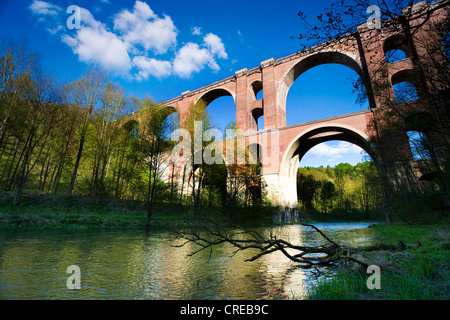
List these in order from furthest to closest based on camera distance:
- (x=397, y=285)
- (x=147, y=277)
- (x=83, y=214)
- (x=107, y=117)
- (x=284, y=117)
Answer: (x=284, y=117) → (x=107, y=117) → (x=83, y=214) → (x=147, y=277) → (x=397, y=285)

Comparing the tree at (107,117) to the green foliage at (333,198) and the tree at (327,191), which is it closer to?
the green foliage at (333,198)

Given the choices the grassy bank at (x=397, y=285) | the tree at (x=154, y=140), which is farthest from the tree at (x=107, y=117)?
the grassy bank at (x=397, y=285)

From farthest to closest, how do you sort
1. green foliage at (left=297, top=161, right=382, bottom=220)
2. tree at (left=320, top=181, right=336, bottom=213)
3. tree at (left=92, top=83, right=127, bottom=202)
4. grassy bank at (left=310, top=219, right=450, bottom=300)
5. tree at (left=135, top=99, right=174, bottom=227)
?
tree at (left=320, top=181, right=336, bottom=213) → green foliage at (left=297, top=161, right=382, bottom=220) → tree at (left=92, top=83, right=127, bottom=202) → tree at (left=135, top=99, right=174, bottom=227) → grassy bank at (left=310, top=219, right=450, bottom=300)

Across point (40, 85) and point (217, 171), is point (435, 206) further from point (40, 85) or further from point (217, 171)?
point (40, 85)

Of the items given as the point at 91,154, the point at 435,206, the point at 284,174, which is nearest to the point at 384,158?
the point at 435,206

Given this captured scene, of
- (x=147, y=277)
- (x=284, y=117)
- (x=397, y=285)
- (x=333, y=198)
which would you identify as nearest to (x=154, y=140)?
(x=147, y=277)

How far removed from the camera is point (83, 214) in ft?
41.9

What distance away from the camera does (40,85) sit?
41.9ft

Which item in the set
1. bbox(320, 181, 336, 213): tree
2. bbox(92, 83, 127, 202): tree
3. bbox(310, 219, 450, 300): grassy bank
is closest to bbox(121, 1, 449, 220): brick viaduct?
bbox(92, 83, 127, 202): tree

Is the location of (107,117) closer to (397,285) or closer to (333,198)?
(397,285)

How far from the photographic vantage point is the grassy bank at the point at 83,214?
33.7 feet

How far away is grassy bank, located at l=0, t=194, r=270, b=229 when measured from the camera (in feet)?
33.7

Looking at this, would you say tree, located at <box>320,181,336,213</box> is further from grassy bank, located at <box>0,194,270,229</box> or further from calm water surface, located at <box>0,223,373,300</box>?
calm water surface, located at <box>0,223,373,300</box>

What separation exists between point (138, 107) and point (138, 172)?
18.8 feet
